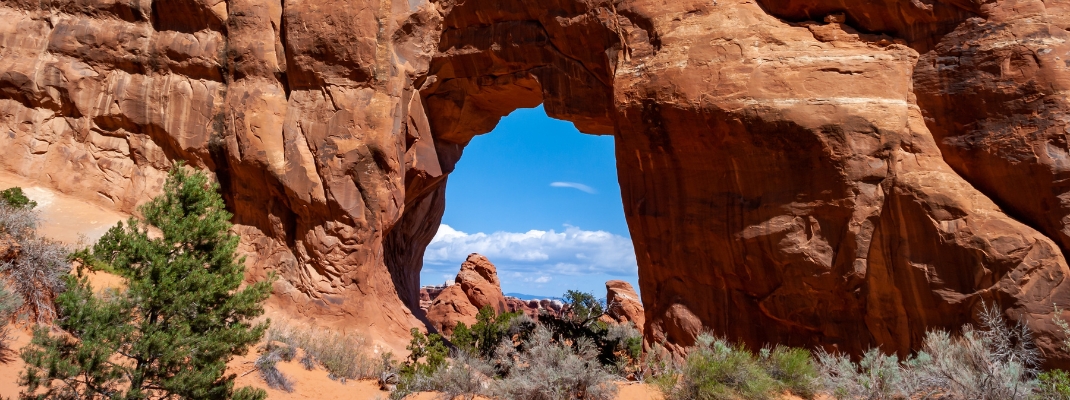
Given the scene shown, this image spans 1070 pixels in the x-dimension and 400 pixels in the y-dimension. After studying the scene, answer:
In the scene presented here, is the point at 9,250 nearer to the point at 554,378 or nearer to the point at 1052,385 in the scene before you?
the point at 554,378

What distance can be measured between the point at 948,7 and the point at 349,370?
11.5 meters

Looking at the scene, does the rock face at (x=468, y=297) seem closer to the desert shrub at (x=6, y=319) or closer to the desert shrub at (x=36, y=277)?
the desert shrub at (x=36, y=277)

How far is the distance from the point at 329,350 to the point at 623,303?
17876 millimetres

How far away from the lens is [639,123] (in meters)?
A: 11.9

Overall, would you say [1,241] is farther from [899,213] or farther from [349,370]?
[899,213]

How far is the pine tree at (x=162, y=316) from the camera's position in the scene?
20.8 ft

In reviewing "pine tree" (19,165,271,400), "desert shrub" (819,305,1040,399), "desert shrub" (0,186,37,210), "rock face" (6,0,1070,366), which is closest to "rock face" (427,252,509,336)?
"rock face" (6,0,1070,366)

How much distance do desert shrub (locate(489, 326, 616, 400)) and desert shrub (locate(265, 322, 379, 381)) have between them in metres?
2.82

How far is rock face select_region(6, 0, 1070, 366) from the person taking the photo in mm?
9500

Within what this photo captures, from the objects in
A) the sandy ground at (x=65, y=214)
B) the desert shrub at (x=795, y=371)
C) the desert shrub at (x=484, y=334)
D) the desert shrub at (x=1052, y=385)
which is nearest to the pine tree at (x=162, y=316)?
the desert shrub at (x=484, y=334)

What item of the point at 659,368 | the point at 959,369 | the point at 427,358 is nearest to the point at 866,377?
the point at 959,369

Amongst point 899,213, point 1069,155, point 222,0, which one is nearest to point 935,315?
point 899,213

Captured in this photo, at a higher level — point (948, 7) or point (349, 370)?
point (948, 7)

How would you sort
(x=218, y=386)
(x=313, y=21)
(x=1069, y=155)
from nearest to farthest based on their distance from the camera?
(x=218, y=386) → (x=1069, y=155) → (x=313, y=21)
